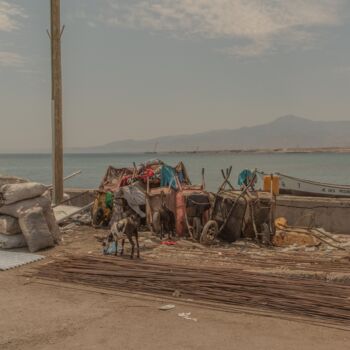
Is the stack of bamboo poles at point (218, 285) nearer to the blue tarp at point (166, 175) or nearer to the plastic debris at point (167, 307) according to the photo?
the plastic debris at point (167, 307)

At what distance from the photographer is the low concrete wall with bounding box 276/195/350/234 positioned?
12.7 metres

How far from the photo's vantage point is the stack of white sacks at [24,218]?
9.92 metres

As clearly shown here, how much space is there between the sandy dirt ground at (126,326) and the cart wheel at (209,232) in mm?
4172

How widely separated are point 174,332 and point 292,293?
1926mm

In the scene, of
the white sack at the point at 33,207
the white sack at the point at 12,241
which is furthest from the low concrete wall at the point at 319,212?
the white sack at the point at 12,241

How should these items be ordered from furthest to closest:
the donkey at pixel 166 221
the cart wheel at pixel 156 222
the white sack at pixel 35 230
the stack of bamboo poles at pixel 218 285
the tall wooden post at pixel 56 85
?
the tall wooden post at pixel 56 85 < the cart wheel at pixel 156 222 < the donkey at pixel 166 221 < the white sack at pixel 35 230 < the stack of bamboo poles at pixel 218 285

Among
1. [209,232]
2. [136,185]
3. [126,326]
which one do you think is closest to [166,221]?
[209,232]

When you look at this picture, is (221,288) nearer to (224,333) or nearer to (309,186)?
(224,333)

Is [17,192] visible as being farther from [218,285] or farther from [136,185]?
[218,285]

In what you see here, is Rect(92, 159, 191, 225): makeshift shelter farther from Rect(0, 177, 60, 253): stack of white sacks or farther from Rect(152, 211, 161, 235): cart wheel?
Rect(0, 177, 60, 253): stack of white sacks

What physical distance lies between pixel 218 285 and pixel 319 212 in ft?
23.4

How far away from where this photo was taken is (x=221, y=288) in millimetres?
6801

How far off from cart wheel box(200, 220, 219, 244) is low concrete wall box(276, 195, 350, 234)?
3.28 m

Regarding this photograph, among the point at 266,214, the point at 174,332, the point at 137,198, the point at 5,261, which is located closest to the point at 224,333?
the point at 174,332
